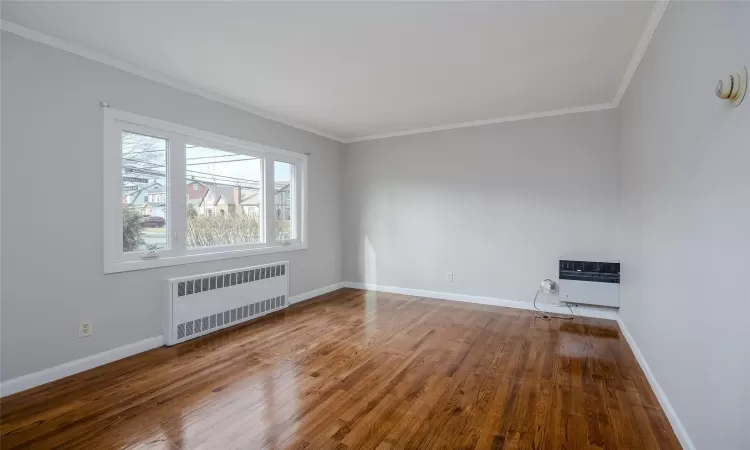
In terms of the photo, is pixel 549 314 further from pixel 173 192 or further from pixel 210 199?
pixel 173 192

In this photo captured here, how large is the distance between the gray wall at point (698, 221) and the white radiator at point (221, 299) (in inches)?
147

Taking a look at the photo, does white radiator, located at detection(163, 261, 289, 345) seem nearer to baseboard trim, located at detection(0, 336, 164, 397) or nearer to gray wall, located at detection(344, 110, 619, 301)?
baseboard trim, located at detection(0, 336, 164, 397)

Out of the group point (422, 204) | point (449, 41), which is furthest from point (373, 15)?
point (422, 204)

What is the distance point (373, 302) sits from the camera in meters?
4.89

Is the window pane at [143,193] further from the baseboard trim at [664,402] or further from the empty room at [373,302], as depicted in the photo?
the baseboard trim at [664,402]

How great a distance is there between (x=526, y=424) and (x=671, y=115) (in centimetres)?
200

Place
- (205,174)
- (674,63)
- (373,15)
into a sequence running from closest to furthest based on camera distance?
(674,63)
(373,15)
(205,174)

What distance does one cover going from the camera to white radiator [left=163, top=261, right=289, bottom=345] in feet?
10.8

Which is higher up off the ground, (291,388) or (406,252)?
(406,252)

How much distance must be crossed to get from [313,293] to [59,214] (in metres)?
3.17

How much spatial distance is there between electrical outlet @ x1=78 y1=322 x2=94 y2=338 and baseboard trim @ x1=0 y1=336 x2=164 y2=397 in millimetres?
183

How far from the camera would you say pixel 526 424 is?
6.71ft

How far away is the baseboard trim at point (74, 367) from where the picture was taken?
2.38 m

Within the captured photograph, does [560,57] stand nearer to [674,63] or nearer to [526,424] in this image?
[674,63]
